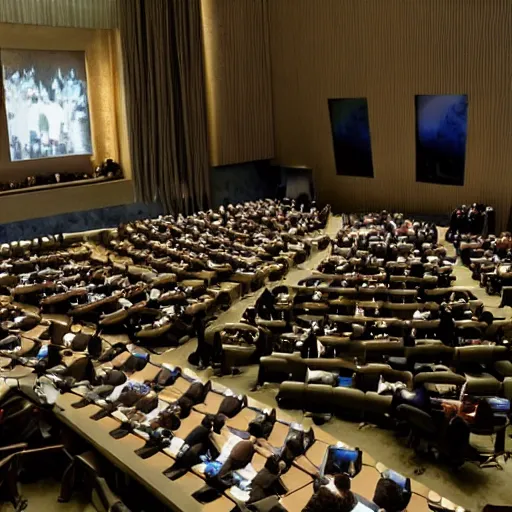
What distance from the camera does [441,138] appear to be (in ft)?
33.2

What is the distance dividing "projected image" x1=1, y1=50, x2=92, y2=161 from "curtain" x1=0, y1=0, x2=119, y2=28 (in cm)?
77

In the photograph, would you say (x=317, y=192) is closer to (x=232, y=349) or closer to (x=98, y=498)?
(x=232, y=349)

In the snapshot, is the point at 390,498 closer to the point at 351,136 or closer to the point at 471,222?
the point at 471,222

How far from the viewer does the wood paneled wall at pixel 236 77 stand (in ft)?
38.0

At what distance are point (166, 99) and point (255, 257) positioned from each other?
17.9 feet

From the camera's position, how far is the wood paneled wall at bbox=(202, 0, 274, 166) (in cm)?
1159

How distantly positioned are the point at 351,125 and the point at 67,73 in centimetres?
473

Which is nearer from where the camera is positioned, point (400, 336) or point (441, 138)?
point (400, 336)

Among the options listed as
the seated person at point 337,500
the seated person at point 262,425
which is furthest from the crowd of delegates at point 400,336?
the seated person at point 337,500

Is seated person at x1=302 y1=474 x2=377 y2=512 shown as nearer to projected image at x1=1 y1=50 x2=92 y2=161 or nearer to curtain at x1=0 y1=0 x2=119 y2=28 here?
curtain at x1=0 y1=0 x2=119 y2=28

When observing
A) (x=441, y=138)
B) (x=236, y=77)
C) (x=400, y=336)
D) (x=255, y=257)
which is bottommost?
(x=400, y=336)

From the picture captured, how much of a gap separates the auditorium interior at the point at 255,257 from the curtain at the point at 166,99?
1.4 inches

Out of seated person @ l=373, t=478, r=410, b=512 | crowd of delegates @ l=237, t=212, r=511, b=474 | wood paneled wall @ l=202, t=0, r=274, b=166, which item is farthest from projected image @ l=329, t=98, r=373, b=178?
seated person @ l=373, t=478, r=410, b=512

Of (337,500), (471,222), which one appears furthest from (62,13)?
(337,500)
